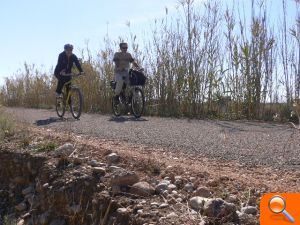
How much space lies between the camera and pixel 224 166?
4242 millimetres

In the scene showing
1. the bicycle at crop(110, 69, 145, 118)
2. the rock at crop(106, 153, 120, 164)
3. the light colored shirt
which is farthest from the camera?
the light colored shirt

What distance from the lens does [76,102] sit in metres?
10.4

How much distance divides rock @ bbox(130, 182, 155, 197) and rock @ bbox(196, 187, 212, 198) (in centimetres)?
37

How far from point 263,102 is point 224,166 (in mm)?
5967

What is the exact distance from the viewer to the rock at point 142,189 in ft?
11.2

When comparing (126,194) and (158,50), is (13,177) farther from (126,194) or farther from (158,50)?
(158,50)

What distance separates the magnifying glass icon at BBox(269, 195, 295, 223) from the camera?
1360 mm

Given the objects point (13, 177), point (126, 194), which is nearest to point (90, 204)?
point (126, 194)

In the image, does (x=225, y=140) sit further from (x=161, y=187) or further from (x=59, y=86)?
(x=59, y=86)

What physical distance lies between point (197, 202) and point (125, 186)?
77 cm

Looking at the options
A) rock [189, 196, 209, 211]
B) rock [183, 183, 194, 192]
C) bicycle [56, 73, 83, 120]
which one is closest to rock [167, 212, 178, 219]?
rock [189, 196, 209, 211]

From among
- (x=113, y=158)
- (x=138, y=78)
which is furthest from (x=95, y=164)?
(x=138, y=78)

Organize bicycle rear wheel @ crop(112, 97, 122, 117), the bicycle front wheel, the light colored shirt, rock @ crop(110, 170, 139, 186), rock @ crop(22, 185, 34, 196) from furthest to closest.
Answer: bicycle rear wheel @ crop(112, 97, 122, 117), the light colored shirt, the bicycle front wheel, rock @ crop(22, 185, 34, 196), rock @ crop(110, 170, 139, 186)

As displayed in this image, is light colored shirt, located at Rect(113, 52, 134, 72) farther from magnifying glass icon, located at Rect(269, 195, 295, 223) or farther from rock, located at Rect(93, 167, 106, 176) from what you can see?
magnifying glass icon, located at Rect(269, 195, 295, 223)
